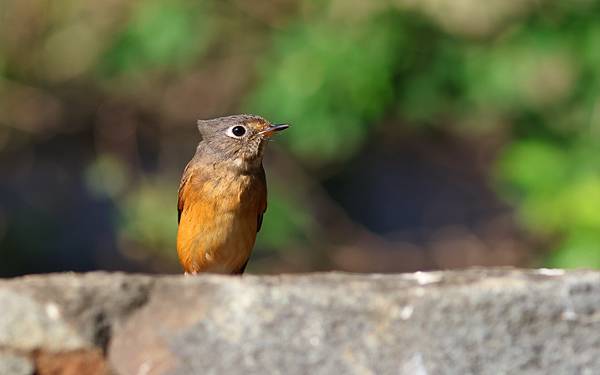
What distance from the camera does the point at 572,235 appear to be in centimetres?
703

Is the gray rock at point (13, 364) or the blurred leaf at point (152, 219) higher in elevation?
the gray rock at point (13, 364)

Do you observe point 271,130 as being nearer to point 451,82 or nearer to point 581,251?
point 581,251

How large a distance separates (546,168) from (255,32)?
3162 millimetres

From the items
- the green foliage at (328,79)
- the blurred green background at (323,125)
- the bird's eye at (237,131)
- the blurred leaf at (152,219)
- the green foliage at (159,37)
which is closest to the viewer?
the bird's eye at (237,131)

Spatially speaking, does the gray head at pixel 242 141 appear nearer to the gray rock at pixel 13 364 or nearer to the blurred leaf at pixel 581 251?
the gray rock at pixel 13 364

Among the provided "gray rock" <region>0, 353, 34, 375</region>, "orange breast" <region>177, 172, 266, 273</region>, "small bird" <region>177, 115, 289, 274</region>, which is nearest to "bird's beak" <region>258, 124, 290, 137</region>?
"small bird" <region>177, 115, 289, 274</region>

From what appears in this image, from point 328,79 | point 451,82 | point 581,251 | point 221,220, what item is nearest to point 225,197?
point 221,220

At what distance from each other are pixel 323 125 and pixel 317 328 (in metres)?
5.19

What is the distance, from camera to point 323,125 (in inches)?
336

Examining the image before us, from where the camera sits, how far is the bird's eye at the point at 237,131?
5.50m

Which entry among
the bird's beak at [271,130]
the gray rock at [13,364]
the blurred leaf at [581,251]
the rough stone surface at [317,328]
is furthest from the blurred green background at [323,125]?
the gray rock at [13,364]

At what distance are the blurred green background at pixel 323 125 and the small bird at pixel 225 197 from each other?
2.40 m

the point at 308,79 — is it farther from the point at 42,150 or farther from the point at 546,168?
the point at 42,150

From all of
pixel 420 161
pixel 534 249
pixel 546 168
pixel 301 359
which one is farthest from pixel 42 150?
pixel 301 359
